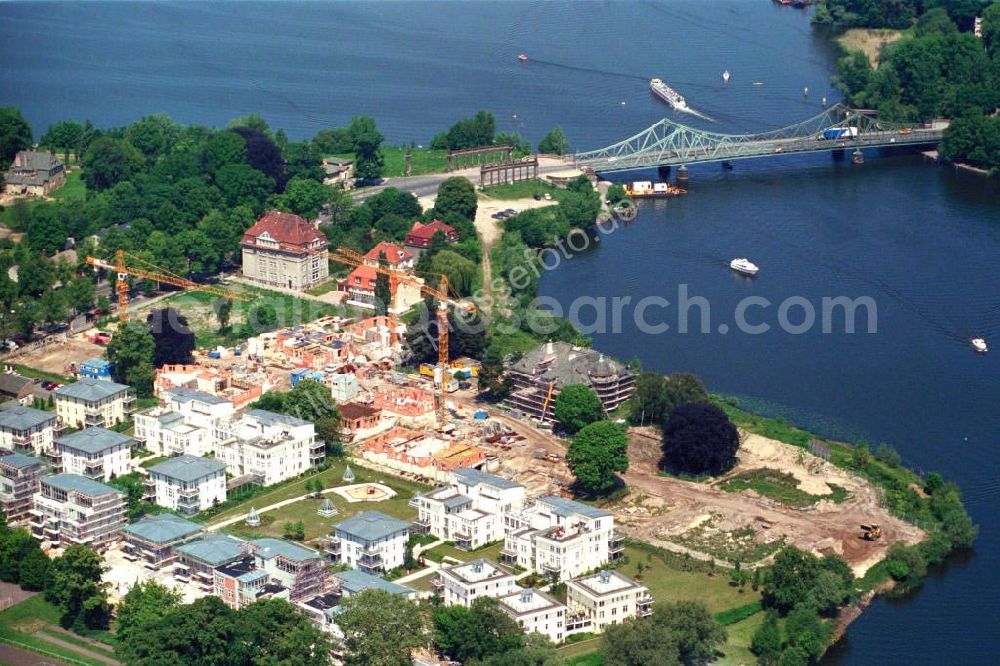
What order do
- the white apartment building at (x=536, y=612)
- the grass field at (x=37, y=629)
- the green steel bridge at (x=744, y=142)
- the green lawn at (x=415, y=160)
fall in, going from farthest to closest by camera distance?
the green steel bridge at (x=744, y=142), the green lawn at (x=415, y=160), the grass field at (x=37, y=629), the white apartment building at (x=536, y=612)

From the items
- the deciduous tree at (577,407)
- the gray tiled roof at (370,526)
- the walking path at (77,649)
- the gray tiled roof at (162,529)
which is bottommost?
the walking path at (77,649)

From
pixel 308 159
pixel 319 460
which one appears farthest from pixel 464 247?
pixel 319 460

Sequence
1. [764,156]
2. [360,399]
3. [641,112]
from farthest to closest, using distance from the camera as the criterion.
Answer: [641,112], [764,156], [360,399]

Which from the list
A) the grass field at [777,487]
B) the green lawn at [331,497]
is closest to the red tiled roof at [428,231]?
the green lawn at [331,497]

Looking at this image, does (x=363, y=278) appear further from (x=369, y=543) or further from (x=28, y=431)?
(x=369, y=543)

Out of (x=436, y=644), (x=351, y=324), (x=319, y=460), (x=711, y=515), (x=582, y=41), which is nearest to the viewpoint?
(x=436, y=644)

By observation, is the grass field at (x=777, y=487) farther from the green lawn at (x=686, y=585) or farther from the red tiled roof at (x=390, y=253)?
the red tiled roof at (x=390, y=253)

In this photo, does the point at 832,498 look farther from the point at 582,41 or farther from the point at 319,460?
the point at 582,41
